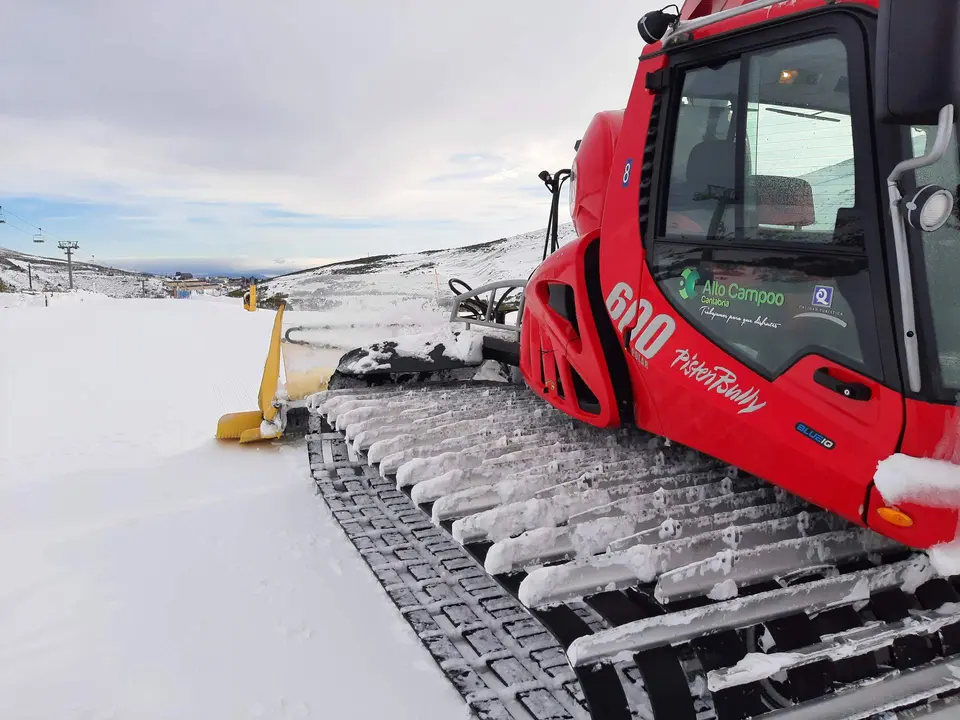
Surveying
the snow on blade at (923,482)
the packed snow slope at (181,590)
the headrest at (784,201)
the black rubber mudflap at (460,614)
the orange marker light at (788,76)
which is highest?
the orange marker light at (788,76)

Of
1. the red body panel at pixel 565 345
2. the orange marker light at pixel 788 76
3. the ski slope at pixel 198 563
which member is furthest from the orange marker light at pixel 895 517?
the ski slope at pixel 198 563

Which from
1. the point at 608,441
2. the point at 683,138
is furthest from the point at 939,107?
the point at 608,441

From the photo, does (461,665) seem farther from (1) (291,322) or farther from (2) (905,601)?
(1) (291,322)

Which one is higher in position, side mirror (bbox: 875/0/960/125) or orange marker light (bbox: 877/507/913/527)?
side mirror (bbox: 875/0/960/125)

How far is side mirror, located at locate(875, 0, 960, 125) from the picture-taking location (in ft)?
4.53

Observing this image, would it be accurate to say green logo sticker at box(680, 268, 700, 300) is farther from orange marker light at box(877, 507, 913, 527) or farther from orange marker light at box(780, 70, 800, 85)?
orange marker light at box(877, 507, 913, 527)

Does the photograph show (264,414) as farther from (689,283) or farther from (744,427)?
(744,427)

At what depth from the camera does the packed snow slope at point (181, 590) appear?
2.50 meters

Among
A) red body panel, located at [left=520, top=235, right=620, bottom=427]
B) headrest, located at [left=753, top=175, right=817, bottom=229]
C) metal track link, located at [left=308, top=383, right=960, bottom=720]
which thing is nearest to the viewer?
metal track link, located at [left=308, top=383, right=960, bottom=720]

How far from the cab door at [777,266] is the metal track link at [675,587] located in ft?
0.82

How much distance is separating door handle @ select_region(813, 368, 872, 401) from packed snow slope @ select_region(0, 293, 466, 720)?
170cm

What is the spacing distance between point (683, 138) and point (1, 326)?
53.0 ft

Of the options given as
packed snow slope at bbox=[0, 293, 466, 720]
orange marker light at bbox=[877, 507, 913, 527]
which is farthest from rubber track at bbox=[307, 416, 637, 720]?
orange marker light at bbox=[877, 507, 913, 527]

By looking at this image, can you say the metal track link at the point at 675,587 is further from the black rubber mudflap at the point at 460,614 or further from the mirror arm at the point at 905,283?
the mirror arm at the point at 905,283
